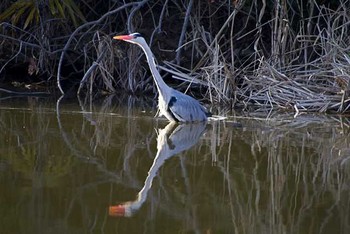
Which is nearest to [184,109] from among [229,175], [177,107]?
[177,107]

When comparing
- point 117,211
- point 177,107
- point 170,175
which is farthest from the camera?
point 177,107

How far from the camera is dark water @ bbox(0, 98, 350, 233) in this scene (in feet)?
12.7

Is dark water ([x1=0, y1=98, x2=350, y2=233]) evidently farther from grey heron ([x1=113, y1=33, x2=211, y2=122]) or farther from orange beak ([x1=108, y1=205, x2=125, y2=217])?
grey heron ([x1=113, y1=33, x2=211, y2=122])

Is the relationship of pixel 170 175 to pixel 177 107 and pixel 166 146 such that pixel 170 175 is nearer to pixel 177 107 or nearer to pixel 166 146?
pixel 166 146

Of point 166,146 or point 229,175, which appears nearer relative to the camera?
point 229,175

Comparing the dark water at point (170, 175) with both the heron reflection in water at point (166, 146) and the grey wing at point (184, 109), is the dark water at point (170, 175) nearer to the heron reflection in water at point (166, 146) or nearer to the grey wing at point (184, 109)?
the heron reflection in water at point (166, 146)

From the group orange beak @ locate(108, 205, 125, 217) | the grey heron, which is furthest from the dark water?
the grey heron

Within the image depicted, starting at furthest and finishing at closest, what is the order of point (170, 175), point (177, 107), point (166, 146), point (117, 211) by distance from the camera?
point (177, 107) → point (166, 146) → point (170, 175) → point (117, 211)

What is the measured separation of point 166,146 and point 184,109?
1.26m

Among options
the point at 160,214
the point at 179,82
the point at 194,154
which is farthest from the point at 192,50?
the point at 160,214

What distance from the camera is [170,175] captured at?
482 centimetres

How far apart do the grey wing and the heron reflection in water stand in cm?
7

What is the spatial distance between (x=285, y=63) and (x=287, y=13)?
739mm

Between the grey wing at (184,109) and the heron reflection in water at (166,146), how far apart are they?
0.07 meters
